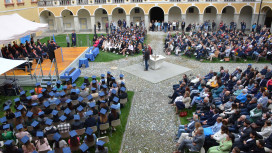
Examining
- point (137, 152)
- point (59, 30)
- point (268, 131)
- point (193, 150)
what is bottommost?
point (137, 152)

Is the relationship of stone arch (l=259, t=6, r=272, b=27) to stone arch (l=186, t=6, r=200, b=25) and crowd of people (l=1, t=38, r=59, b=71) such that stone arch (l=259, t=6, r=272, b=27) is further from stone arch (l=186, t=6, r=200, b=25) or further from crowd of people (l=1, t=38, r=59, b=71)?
crowd of people (l=1, t=38, r=59, b=71)

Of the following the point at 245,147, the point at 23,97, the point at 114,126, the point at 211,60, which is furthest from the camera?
the point at 211,60

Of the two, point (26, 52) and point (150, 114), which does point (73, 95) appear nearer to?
point (150, 114)

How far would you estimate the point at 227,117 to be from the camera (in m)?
8.02

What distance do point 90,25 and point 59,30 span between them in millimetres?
4991

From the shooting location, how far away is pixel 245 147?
618 cm

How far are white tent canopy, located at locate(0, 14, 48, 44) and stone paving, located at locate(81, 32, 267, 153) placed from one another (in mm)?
4898

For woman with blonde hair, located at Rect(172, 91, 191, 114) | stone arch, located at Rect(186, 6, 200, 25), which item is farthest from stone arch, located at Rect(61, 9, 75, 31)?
woman with blonde hair, located at Rect(172, 91, 191, 114)

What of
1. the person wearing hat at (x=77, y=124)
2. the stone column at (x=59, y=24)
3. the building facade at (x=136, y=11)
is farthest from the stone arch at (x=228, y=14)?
the person wearing hat at (x=77, y=124)

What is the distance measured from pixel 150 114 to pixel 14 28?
11.6 meters

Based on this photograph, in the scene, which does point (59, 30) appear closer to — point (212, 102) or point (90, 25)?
point (90, 25)

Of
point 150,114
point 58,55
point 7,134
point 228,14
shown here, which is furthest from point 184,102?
A: point 228,14

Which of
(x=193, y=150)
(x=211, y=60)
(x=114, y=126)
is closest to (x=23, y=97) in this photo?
(x=114, y=126)

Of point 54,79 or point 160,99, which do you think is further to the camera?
point 54,79
